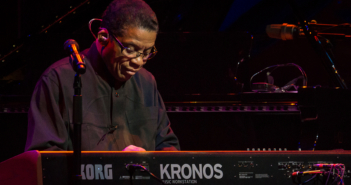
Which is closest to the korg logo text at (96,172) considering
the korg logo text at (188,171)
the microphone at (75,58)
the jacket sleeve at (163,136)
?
the korg logo text at (188,171)

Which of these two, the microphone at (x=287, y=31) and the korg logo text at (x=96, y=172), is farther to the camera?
the microphone at (x=287, y=31)

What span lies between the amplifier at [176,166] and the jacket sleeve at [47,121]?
1.38ft

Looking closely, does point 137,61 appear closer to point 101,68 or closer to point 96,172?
point 101,68

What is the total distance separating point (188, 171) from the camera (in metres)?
1.48

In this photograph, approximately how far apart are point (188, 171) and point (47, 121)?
0.83 metres

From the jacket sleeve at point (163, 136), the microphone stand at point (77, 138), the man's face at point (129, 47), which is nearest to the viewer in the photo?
the microphone stand at point (77, 138)

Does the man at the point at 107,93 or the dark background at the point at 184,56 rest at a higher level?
the dark background at the point at 184,56

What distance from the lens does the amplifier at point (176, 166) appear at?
143cm

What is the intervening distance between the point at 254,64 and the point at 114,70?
335 cm

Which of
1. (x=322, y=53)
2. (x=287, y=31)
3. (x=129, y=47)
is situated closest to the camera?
(x=129, y=47)

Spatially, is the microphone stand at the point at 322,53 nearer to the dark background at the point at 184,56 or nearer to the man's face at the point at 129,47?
the dark background at the point at 184,56

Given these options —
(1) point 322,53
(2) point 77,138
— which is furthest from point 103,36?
(1) point 322,53

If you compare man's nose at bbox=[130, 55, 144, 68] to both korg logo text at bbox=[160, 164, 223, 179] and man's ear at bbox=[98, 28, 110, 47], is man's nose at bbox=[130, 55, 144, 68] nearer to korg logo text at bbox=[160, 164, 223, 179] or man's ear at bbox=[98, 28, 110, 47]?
man's ear at bbox=[98, 28, 110, 47]

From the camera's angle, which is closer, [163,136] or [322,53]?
[163,136]
